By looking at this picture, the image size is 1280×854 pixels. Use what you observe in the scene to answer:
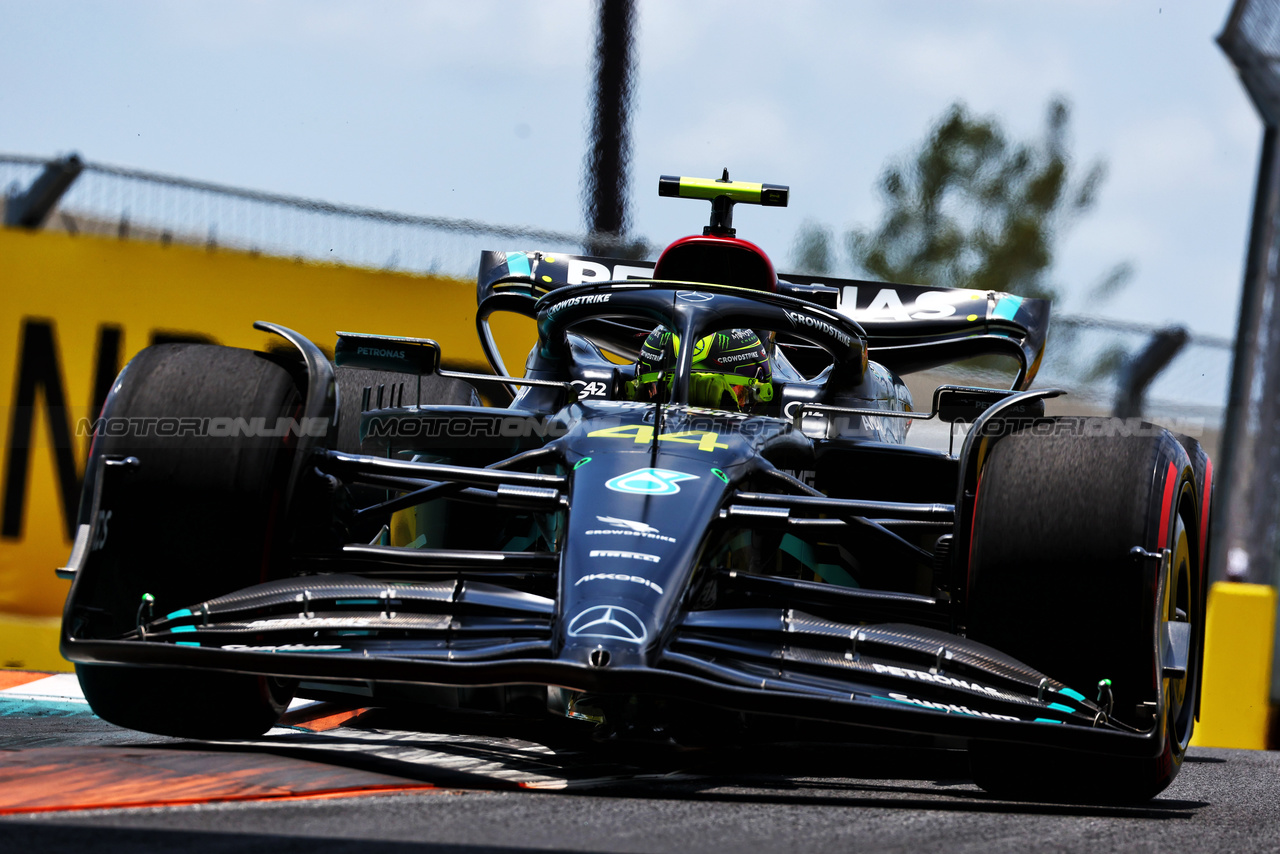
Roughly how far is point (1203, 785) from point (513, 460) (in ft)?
7.54

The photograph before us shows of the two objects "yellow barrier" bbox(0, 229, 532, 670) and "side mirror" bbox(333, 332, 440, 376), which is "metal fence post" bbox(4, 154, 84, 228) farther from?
"side mirror" bbox(333, 332, 440, 376)

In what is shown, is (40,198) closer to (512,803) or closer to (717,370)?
(717,370)

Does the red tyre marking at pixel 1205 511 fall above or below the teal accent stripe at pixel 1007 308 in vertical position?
below

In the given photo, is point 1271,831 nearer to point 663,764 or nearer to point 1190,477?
point 1190,477

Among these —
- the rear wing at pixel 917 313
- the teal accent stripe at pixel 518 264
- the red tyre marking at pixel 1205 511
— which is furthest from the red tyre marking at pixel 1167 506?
the teal accent stripe at pixel 518 264

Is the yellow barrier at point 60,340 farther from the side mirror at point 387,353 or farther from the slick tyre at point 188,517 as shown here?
the slick tyre at point 188,517

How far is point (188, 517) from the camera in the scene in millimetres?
3559

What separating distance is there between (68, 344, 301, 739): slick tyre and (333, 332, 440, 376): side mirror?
0.55m

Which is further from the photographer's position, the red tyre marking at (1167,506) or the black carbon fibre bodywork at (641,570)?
the red tyre marking at (1167,506)

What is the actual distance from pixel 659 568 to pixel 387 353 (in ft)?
4.85

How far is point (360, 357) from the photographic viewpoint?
4.36 meters

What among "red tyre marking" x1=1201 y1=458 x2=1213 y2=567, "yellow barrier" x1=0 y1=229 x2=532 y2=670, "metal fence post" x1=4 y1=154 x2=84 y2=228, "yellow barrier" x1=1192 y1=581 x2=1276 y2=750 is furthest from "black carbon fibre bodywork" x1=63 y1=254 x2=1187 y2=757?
"yellow barrier" x1=1192 y1=581 x2=1276 y2=750

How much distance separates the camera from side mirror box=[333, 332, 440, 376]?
4.35 meters

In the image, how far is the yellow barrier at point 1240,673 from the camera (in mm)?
7051
